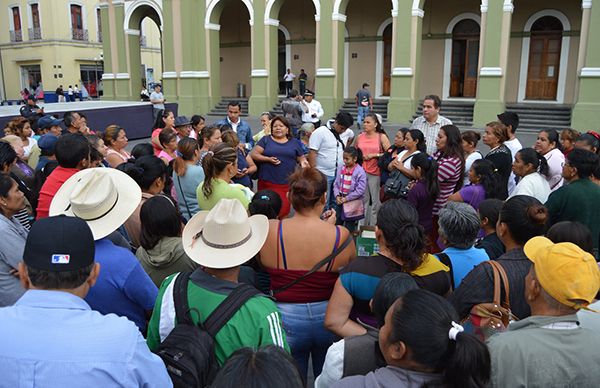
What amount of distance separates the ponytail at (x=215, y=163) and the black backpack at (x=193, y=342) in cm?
207

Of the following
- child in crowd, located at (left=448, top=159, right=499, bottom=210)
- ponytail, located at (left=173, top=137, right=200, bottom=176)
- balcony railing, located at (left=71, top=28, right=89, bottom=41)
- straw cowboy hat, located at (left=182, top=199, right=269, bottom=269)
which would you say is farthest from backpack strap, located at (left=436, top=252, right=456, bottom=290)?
balcony railing, located at (left=71, top=28, right=89, bottom=41)

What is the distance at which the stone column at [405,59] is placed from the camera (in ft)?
56.9

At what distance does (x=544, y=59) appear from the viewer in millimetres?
19078

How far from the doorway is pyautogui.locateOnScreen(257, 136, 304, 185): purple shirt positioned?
663 inches

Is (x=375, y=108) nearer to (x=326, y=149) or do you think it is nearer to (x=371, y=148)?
(x=371, y=148)

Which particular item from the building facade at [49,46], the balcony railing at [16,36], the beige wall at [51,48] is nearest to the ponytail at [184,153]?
the building facade at [49,46]

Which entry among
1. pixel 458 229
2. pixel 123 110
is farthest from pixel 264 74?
pixel 458 229

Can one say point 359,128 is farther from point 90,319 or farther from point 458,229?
point 90,319

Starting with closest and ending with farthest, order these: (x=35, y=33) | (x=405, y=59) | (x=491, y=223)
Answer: (x=491, y=223)
(x=405, y=59)
(x=35, y=33)

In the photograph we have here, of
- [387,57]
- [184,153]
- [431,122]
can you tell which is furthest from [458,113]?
[184,153]

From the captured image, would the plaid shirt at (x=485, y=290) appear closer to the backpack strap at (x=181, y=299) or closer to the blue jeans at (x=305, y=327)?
the blue jeans at (x=305, y=327)

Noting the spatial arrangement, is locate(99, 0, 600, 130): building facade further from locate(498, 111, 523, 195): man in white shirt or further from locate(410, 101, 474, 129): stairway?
locate(498, 111, 523, 195): man in white shirt

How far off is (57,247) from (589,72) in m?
17.1

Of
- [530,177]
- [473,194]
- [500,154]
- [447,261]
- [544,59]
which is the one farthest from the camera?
[544,59]
